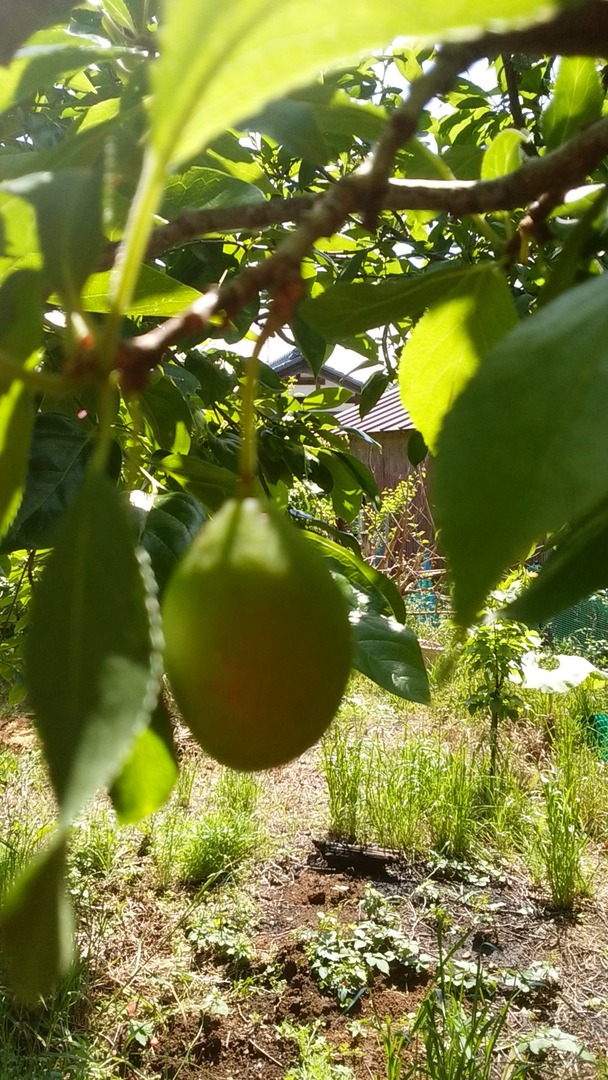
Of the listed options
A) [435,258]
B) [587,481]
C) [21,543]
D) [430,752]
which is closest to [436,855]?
[430,752]

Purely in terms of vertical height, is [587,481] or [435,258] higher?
[435,258]

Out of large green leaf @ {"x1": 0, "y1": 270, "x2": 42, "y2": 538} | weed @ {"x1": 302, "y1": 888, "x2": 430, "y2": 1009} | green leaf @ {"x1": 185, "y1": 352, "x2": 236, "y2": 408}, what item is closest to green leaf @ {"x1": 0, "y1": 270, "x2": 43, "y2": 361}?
large green leaf @ {"x1": 0, "y1": 270, "x2": 42, "y2": 538}

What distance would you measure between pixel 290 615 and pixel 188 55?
223 millimetres

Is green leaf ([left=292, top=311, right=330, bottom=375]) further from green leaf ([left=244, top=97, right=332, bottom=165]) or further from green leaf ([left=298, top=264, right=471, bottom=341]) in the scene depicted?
green leaf ([left=298, top=264, right=471, bottom=341])

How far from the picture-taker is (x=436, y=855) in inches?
137

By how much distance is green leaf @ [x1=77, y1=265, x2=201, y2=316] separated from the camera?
0.73 metres

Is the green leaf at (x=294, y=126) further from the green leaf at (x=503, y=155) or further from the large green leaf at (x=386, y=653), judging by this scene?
the large green leaf at (x=386, y=653)

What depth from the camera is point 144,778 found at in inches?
15.8

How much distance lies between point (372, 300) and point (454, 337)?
2.6 inches

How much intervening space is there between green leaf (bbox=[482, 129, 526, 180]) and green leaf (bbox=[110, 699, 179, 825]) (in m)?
0.52

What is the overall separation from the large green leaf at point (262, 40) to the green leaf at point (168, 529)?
1.27ft

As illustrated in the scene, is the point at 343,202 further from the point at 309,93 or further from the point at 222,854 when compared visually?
the point at 222,854

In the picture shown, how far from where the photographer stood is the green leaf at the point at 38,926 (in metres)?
0.31

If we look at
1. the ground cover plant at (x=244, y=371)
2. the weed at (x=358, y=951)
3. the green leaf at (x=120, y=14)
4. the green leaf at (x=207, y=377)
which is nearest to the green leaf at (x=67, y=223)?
the ground cover plant at (x=244, y=371)
